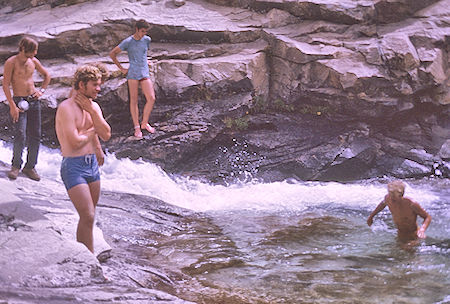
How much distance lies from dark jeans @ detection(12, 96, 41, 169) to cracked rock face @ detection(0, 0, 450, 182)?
169 inches

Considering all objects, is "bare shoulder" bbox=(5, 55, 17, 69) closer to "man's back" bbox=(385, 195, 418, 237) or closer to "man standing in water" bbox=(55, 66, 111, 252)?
"man standing in water" bbox=(55, 66, 111, 252)

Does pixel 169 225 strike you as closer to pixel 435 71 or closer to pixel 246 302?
pixel 246 302

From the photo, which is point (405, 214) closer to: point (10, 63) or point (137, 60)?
point (137, 60)

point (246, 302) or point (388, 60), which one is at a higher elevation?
point (388, 60)

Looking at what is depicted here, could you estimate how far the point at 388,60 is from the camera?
11820 millimetres

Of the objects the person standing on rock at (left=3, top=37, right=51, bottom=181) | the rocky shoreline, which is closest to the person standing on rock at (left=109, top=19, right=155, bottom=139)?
the person standing on rock at (left=3, top=37, right=51, bottom=181)

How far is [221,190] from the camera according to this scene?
35.4 ft

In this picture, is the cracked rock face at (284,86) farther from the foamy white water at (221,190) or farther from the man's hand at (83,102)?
the man's hand at (83,102)

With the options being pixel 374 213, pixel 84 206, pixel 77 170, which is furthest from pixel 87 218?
pixel 374 213

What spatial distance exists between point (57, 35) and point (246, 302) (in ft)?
31.8

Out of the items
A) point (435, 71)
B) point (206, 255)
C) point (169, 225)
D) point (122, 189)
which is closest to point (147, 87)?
point (122, 189)

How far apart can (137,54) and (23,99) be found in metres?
2.41

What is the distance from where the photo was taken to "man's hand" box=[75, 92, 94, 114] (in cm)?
450

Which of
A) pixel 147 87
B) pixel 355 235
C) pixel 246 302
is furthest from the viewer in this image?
pixel 147 87
